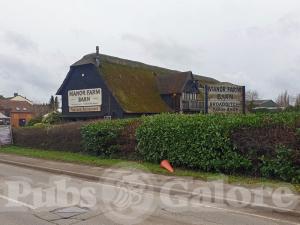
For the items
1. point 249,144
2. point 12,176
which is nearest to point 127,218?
point 249,144

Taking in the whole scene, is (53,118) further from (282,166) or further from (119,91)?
(282,166)

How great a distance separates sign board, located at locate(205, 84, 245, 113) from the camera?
1528 centimetres

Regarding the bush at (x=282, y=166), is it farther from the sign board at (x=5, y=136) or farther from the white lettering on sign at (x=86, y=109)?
the white lettering on sign at (x=86, y=109)

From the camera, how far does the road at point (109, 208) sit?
7789mm

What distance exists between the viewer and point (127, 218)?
7.96 m

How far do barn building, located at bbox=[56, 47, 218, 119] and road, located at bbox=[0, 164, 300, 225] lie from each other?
23.1m

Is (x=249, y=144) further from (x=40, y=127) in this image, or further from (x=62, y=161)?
(x=40, y=127)

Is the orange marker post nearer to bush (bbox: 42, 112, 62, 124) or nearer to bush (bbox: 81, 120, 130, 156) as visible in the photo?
bush (bbox: 81, 120, 130, 156)

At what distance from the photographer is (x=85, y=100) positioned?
38.4 m

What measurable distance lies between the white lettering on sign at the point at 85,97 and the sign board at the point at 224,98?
22322 mm

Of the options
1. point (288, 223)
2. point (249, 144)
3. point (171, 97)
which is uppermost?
point (171, 97)

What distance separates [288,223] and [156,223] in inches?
101

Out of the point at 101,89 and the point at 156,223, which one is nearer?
the point at 156,223

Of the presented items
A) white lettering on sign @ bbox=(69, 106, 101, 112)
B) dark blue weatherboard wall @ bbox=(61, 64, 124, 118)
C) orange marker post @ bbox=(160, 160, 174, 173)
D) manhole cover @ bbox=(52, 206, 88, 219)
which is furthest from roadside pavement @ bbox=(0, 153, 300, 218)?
white lettering on sign @ bbox=(69, 106, 101, 112)
